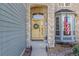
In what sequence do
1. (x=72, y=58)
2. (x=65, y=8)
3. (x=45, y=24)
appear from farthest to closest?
(x=65, y=8) → (x=45, y=24) → (x=72, y=58)

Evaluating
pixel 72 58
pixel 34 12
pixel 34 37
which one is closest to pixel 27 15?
pixel 34 12

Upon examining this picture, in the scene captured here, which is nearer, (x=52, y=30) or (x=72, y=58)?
(x=72, y=58)

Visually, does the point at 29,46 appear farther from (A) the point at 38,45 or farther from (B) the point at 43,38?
(B) the point at 43,38

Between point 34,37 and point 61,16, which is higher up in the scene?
point 61,16

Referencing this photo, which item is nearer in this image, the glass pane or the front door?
the glass pane

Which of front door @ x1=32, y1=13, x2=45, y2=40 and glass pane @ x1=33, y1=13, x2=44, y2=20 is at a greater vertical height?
glass pane @ x1=33, y1=13, x2=44, y2=20

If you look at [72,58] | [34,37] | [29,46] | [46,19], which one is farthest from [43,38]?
[72,58]

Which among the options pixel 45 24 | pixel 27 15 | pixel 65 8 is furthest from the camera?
pixel 65 8

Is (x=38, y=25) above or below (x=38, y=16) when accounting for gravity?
below

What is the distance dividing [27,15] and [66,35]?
11.4 ft

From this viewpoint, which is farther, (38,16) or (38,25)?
(38,25)

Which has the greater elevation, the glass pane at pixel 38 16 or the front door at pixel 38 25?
the glass pane at pixel 38 16

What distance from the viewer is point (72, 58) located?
285cm

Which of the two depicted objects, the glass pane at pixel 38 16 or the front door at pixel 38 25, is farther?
the front door at pixel 38 25
